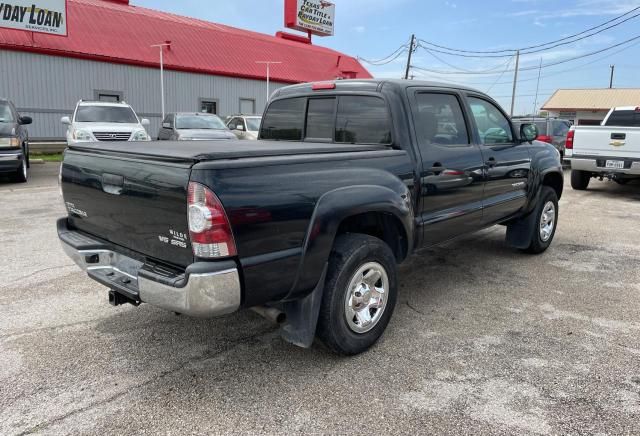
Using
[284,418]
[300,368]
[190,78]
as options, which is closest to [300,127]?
[300,368]

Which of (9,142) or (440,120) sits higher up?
(440,120)

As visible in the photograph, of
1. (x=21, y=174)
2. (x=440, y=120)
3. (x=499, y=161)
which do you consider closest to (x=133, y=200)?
(x=440, y=120)

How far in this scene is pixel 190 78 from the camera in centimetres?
2431

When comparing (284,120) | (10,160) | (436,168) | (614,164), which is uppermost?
(284,120)

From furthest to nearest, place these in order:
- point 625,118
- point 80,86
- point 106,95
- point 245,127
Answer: point 106,95 < point 80,86 < point 245,127 < point 625,118

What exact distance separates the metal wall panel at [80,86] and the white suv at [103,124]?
787 centimetres

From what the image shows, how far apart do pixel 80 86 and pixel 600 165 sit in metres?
19.3

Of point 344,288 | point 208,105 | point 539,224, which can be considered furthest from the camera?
point 208,105

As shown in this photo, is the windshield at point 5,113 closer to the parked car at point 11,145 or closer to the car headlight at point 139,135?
the parked car at point 11,145

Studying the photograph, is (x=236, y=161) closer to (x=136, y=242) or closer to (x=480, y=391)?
(x=136, y=242)

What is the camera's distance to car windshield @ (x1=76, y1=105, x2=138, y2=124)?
1310 cm

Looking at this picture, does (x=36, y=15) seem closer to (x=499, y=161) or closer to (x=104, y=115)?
(x=104, y=115)

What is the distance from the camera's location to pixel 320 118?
174 inches

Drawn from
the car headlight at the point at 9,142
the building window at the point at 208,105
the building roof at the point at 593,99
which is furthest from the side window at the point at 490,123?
the building roof at the point at 593,99
